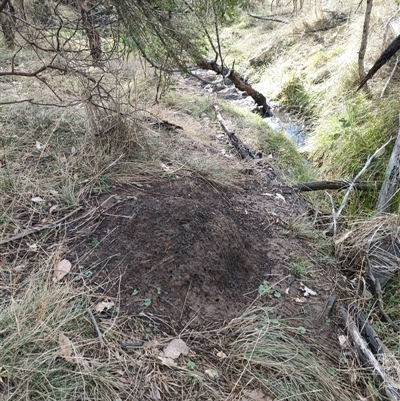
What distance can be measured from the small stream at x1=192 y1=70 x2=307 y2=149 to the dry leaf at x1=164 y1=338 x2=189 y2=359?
450 cm

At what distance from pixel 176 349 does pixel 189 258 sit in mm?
549

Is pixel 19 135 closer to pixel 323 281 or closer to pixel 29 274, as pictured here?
pixel 29 274

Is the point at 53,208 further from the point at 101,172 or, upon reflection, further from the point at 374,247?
the point at 374,247

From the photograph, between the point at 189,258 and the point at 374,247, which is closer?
the point at 189,258

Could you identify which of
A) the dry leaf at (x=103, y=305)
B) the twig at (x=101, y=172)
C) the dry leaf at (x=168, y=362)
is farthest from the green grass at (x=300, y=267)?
the twig at (x=101, y=172)

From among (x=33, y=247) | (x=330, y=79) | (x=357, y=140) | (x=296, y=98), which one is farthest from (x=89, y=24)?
(x=296, y=98)

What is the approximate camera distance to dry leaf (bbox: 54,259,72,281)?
78.2 inches

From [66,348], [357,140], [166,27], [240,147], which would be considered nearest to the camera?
[66,348]

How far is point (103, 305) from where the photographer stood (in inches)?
74.7

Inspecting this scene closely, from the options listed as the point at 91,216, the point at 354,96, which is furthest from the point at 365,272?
the point at 354,96

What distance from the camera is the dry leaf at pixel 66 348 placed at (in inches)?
63.4

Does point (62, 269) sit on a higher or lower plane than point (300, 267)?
higher

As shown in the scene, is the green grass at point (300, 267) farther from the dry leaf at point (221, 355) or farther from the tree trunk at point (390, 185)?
the tree trunk at point (390, 185)

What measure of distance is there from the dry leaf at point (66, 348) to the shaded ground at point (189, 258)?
318 mm
